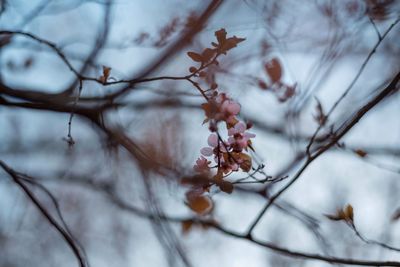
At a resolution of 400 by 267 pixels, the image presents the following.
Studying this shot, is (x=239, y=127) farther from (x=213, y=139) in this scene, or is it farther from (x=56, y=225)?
(x=56, y=225)

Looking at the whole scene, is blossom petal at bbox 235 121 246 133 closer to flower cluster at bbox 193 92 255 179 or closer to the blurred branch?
flower cluster at bbox 193 92 255 179

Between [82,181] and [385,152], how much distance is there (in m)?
2.33

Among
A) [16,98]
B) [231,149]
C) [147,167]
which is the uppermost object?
[16,98]

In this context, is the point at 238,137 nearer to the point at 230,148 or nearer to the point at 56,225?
the point at 230,148

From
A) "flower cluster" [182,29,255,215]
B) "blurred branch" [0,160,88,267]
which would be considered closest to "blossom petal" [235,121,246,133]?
"flower cluster" [182,29,255,215]

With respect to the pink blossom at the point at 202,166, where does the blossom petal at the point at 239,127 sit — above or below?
above

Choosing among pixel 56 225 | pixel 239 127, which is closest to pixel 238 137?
pixel 239 127

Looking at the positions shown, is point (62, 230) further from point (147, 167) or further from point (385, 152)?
point (385, 152)

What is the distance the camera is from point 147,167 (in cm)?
173

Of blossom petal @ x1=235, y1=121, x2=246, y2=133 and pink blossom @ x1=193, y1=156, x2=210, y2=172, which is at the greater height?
blossom petal @ x1=235, y1=121, x2=246, y2=133

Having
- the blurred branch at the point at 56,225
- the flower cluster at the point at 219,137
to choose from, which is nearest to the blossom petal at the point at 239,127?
the flower cluster at the point at 219,137

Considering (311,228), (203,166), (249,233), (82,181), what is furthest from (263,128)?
(203,166)

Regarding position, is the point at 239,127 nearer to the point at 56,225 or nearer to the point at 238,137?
the point at 238,137

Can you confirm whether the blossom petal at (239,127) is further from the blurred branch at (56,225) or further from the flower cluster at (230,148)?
the blurred branch at (56,225)
